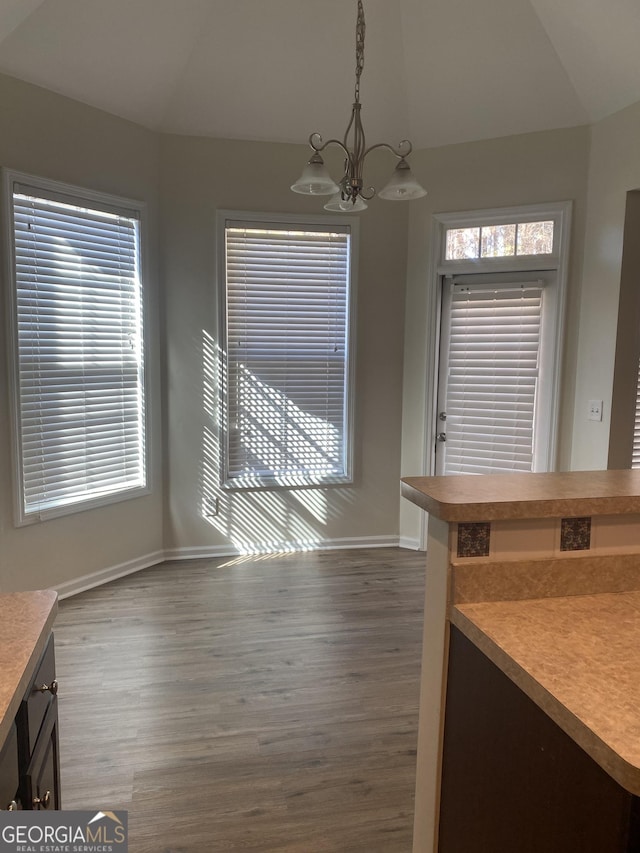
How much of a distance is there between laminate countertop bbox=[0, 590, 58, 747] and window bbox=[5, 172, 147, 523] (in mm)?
2263

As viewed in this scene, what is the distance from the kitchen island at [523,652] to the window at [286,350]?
290 cm

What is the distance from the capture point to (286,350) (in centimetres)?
439

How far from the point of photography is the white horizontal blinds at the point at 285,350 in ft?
14.0

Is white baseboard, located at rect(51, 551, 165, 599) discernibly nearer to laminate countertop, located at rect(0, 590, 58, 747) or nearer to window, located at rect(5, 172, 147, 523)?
window, located at rect(5, 172, 147, 523)

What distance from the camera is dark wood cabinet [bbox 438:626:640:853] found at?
0.93m

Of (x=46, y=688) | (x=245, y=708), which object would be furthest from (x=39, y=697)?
(x=245, y=708)

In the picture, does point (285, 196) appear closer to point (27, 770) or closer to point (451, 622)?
point (451, 622)

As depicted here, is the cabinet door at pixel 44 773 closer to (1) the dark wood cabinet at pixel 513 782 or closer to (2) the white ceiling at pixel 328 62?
(1) the dark wood cabinet at pixel 513 782

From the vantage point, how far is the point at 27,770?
1162 millimetres

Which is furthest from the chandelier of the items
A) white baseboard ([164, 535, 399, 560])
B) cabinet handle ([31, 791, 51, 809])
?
white baseboard ([164, 535, 399, 560])

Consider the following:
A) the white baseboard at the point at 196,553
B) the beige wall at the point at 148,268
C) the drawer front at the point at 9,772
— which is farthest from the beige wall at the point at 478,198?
the drawer front at the point at 9,772

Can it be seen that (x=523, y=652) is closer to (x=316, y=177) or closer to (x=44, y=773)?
(x=44, y=773)

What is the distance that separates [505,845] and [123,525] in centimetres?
336

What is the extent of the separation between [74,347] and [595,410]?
324 cm
